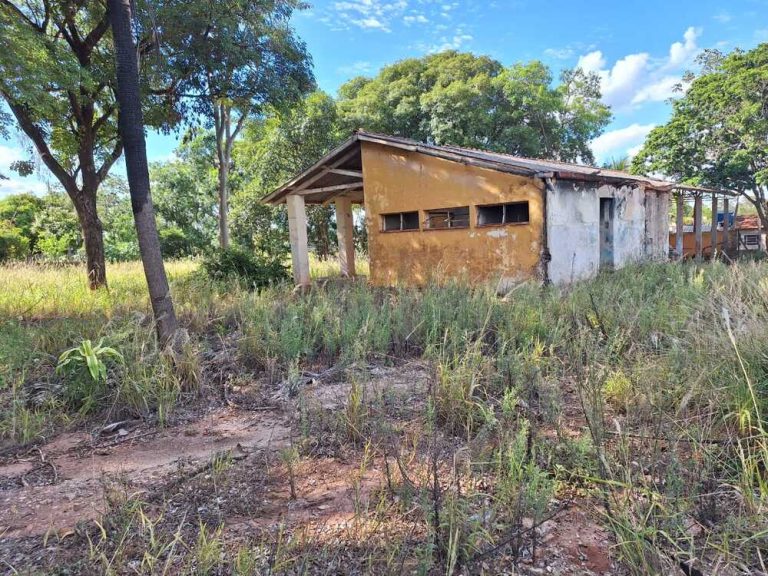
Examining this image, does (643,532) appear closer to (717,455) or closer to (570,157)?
(717,455)

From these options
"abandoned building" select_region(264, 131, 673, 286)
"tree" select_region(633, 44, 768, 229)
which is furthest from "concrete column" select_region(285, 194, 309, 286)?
"tree" select_region(633, 44, 768, 229)

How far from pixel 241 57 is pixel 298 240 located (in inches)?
173

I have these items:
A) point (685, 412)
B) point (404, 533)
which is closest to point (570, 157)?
point (685, 412)

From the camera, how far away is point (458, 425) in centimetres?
347

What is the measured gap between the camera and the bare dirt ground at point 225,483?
2.32 m

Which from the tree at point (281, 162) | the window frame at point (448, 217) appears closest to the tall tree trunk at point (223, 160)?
the tree at point (281, 162)

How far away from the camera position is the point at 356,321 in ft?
19.2

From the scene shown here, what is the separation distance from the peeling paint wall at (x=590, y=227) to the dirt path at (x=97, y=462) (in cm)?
692

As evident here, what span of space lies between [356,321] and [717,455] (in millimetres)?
3981

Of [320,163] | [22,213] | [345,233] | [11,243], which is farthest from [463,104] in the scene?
[22,213]

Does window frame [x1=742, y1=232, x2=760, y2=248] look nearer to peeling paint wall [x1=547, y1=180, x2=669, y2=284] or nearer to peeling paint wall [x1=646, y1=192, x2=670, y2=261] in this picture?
peeling paint wall [x1=646, y1=192, x2=670, y2=261]

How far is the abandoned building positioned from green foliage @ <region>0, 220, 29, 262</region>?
46.4ft

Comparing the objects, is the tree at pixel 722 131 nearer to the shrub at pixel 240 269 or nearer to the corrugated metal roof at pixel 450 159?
the corrugated metal roof at pixel 450 159

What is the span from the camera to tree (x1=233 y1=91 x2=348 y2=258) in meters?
17.8
